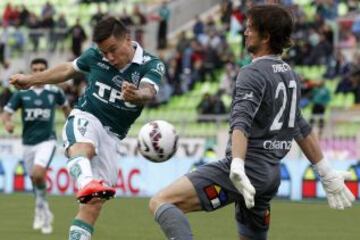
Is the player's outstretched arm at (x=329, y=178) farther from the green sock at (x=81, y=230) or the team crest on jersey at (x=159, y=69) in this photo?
the green sock at (x=81, y=230)

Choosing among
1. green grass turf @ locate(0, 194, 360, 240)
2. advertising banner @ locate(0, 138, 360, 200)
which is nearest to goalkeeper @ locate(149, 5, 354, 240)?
green grass turf @ locate(0, 194, 360, 240)

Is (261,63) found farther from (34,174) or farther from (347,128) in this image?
(347,128)

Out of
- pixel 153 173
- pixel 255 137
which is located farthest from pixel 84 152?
pixel 153 173

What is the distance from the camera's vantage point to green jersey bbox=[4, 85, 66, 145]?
55.2 ft

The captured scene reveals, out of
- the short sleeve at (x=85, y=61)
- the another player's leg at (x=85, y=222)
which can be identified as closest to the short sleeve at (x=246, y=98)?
the another player's leg at (x=85, y=222)

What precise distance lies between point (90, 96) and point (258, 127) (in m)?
2.44

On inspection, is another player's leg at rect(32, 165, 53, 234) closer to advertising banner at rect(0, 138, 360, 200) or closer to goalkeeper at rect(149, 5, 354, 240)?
advertising banner at rect(0, 138, 360, 200)

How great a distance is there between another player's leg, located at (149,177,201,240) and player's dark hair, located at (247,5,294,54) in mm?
1272

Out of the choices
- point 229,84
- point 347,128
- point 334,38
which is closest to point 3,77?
point 229,84

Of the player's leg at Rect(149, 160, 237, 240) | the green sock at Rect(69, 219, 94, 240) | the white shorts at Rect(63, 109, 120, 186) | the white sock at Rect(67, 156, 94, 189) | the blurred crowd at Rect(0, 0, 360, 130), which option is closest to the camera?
the player's leg at Rect(149, 160, 237, 240)

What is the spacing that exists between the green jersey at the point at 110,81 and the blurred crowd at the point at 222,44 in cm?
1409

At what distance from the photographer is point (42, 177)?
1623cm

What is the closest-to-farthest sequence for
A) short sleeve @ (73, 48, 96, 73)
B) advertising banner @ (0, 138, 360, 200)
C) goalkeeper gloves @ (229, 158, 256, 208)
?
goalkeeper gloves @ (229, 158, 256, 208)
short sleeve @ (73, 48, 96, 73)
advertising banner @ (0, 138, 360, 200)

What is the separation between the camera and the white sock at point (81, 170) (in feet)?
30.1
